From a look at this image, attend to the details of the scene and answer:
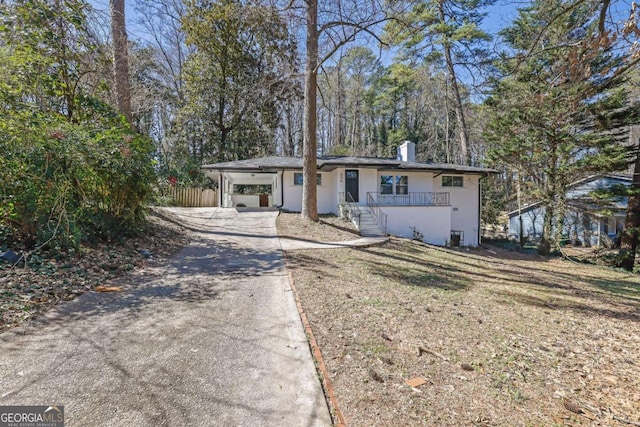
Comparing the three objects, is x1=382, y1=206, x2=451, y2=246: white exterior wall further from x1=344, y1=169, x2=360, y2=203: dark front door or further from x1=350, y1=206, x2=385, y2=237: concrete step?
x1=344, y1=169, x2=360, y2=203: dark front door

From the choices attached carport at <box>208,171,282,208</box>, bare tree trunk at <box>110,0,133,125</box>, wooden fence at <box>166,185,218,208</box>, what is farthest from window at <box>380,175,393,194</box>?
bare tree trunk at <box>110,0,133,125</box>

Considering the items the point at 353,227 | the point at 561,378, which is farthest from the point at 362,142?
the point at 561,378

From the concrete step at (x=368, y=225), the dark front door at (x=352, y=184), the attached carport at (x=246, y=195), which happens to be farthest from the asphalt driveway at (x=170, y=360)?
the attached carport at (x=246, y=195)

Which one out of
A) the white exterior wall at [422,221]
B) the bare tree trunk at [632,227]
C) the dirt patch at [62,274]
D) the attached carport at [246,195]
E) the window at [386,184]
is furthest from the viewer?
the attached carport at [246,195]

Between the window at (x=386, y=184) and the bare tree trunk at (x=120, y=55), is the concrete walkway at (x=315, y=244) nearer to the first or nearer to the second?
the bare tree trunk at (x=120, y=55)

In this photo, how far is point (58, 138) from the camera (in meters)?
4.45

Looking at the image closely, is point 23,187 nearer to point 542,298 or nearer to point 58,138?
point 58,138

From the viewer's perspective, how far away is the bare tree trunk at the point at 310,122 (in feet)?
31.8

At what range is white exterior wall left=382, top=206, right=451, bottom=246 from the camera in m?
13.7

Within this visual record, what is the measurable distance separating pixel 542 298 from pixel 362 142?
1187 inches

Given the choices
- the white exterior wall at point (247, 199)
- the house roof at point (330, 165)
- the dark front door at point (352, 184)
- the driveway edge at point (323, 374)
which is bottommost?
the driveway edge at point (323, 374)

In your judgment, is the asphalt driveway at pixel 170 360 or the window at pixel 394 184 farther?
the window at pixel 394 184

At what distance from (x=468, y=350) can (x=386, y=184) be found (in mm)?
13268

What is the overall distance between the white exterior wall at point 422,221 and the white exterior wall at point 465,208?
8.48 ft
